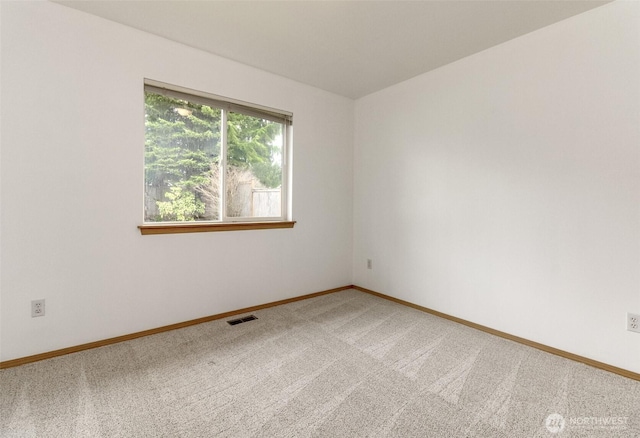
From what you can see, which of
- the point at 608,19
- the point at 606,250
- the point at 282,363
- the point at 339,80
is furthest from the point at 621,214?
the point at 339,80

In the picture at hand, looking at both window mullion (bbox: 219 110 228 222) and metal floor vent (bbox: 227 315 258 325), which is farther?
window mullion (bbox: 219 110 228 222)

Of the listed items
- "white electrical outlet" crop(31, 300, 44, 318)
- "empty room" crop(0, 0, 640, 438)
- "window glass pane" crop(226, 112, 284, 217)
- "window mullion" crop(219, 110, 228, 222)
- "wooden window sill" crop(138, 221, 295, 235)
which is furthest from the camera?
"window glass pane" crop(226, 112, 284, 217)

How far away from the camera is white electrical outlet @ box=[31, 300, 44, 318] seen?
203 centimetres

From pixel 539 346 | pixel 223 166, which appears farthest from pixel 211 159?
pixel 539 346

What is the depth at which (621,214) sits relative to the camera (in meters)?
1.97

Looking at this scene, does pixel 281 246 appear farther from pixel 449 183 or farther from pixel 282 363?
pixel 449 183

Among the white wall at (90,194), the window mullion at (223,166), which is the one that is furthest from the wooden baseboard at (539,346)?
the window mullion at (223,166)

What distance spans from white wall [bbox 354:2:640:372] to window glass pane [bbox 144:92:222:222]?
1.96 metres

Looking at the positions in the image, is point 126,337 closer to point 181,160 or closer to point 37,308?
point 37,308

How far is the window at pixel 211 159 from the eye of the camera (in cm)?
256

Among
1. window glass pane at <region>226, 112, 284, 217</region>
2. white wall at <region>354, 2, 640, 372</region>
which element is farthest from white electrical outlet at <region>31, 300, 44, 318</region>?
white wall at <region>354, 2, 640, 372</region>

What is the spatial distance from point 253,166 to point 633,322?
10.6 feet

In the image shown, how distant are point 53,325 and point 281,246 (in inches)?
75.9

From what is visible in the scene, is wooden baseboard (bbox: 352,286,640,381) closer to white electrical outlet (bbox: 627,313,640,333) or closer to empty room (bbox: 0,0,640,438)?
empty room (bbox: 0,0,640,438)
